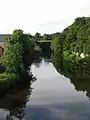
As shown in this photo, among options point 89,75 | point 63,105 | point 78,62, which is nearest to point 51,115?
point 63,105

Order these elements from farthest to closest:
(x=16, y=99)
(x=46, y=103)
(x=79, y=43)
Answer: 1. (x=79, y=43)
2. (x=16, y=99)
3. (x=46, y=103)

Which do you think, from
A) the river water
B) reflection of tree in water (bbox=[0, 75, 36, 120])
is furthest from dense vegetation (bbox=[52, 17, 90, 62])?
reflection of tree in water (bbox=[0, 75, 36, 120])

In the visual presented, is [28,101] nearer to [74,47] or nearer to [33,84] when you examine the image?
[33,84]

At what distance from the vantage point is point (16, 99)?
46750 mm

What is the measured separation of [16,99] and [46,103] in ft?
13.3

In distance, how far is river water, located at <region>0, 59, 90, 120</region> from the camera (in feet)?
127

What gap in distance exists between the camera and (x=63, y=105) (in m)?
44.1

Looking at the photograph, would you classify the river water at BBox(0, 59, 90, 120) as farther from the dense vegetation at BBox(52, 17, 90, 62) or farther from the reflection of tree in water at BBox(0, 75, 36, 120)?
the dense vegetation at BBox(52, 17, 90, 62)

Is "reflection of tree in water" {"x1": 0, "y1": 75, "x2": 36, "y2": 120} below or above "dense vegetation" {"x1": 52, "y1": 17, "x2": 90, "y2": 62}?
below

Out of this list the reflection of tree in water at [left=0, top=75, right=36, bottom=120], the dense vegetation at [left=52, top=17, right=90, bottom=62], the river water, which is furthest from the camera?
the dense vegetation at [left=52, top=17, right=90, bottom=62]

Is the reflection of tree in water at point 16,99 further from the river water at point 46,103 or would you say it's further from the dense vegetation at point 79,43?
the dense vegetation at point 79,43

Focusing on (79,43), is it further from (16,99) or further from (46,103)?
(46,103)

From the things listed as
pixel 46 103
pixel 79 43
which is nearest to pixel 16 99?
pixel 46 103

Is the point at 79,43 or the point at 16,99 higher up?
the point at 79,43
